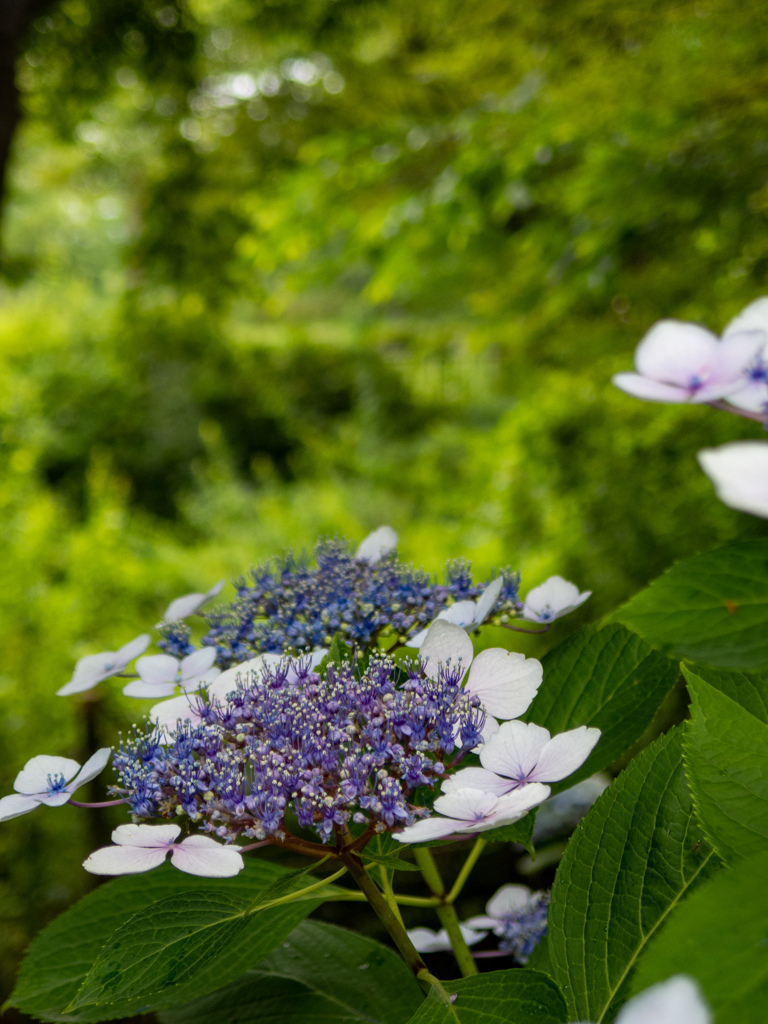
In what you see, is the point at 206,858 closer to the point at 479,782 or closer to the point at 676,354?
the point at 479,782

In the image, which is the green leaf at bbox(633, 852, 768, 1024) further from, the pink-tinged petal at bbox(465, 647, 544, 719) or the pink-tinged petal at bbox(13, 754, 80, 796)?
the pink-tinged petal at bbox(13, 754, 80, 796)

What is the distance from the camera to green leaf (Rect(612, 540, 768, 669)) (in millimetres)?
338

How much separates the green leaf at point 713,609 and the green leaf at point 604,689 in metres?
0.24

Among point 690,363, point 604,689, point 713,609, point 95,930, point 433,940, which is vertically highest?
point 690,363

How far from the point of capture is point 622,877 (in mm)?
508

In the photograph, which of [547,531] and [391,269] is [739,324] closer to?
[391,269]

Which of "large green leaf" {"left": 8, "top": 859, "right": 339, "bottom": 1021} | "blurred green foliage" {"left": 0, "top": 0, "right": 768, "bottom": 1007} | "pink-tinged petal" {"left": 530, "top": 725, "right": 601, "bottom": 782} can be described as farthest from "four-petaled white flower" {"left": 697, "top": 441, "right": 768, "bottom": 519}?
"blurred green foliage" {"left": 0, "top": 0, "right": 768, "bottom": 1007}

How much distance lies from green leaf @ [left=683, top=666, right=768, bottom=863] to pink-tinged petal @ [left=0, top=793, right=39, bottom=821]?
0.38 metres

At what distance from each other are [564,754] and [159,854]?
222 mm

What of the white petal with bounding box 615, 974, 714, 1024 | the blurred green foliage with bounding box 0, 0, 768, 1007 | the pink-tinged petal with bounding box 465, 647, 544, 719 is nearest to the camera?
the white petal with bounding box 615, 974, 714, 1024

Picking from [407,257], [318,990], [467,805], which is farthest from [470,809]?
[407,257]

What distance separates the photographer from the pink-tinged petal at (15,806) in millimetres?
454

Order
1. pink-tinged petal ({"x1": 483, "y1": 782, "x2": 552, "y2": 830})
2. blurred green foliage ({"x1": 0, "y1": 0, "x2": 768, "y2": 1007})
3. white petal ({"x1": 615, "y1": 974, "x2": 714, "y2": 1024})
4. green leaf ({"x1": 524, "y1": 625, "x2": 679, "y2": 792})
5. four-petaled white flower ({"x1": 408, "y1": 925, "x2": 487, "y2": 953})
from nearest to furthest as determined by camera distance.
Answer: white petal ({"x1": 615, "y1": 974, "x2": 714, "y2": 1024}) < pink-tinged petal ({"x1": 483, "y1": 782, "x2": 552, "y2": 830}) < green leaf ({"x1": 524, "y1": 625, "x2": 679, "y2": 792}) < four-petaled white flower ({"x1": 408, "y1": 925, "x2": 487, "y2": 953}) < blurred green foliage ({"x1": 0, "y1": 0, "x2": 768, "y2": 1007})

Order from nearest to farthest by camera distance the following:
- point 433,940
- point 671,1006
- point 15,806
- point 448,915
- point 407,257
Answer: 1. point 671,1006
2. point 15,806
3. point 448,915
4. point 433,940
5. point 407,257
